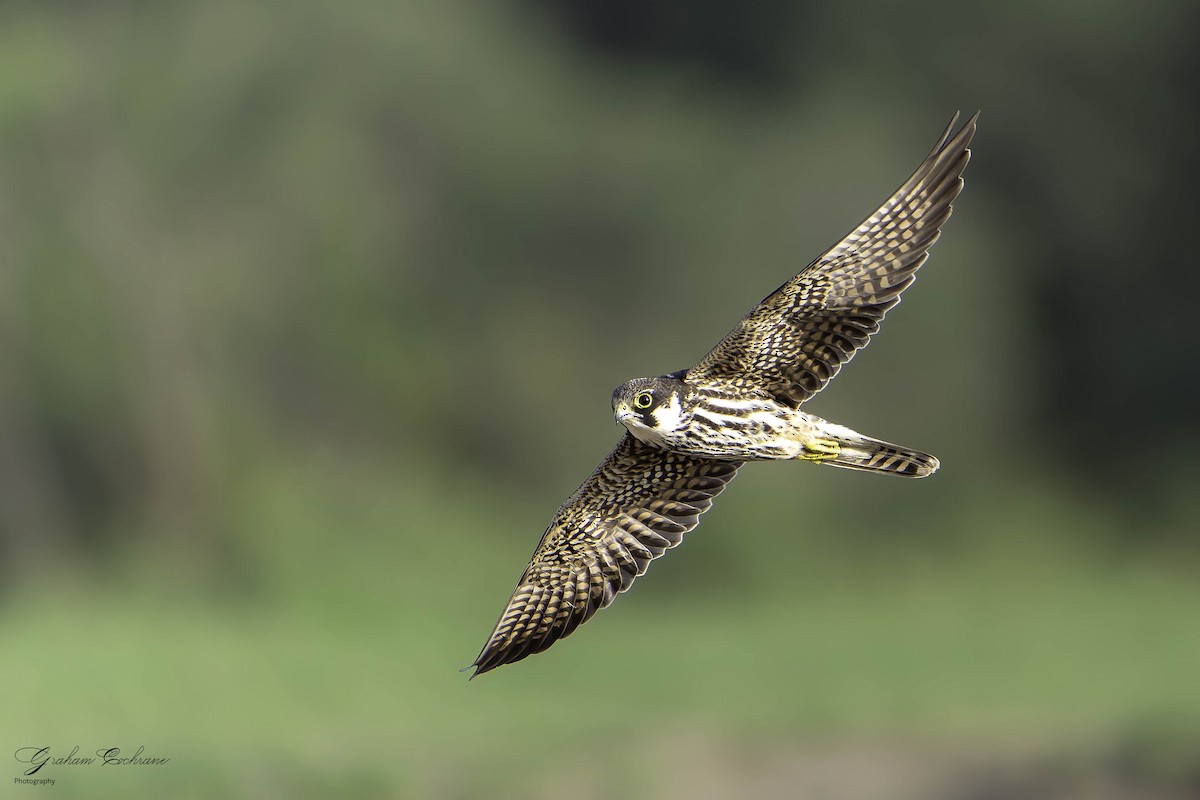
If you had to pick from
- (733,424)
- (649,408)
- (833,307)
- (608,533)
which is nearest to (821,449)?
(733,424)

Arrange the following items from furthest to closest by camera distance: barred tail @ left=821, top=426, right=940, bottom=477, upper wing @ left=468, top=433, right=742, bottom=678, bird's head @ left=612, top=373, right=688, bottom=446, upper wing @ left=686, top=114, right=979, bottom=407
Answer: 1. upper wing @ left=468, top=433, right=742, bottom=678
2. upper wing @ left=686, top=114, right=979, bottom=407
3. barred tail @ left=821, top=426, right=940, bottom=477
4. bird's head @ left=612, top=373, right=688, bottom=446

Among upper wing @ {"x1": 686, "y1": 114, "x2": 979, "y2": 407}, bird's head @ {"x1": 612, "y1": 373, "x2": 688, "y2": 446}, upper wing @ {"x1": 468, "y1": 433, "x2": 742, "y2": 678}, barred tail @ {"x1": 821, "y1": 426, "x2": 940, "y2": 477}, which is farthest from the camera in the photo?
upper wing @ {"x1": 468, "y1": 433, "x2": 742, "y2": 678}

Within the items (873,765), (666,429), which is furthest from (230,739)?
(666,429)

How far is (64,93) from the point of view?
2452 centimetres

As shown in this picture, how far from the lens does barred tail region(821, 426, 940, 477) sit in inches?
249

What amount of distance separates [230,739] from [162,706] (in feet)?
4.37

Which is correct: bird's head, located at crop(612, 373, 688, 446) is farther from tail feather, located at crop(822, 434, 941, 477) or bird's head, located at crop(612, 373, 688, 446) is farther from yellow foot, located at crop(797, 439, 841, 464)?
tail feather, located at crop(822, 434, 941, 477)

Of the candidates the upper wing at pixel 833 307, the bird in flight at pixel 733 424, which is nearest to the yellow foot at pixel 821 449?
the bird in flight at pixel 733 424

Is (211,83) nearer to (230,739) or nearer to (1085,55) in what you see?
(230,739)

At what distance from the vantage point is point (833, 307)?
666 cm

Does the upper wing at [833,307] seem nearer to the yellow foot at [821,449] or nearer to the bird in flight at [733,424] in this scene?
the bird in flight at [733,424]

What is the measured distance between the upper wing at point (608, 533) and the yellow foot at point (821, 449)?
1.79ft

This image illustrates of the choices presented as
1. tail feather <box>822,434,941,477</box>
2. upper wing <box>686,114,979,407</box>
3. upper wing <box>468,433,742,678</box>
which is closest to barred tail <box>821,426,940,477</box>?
tail feather <box>822,434,941,477</box>

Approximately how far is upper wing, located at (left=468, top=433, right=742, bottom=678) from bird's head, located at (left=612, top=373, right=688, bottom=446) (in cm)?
52
